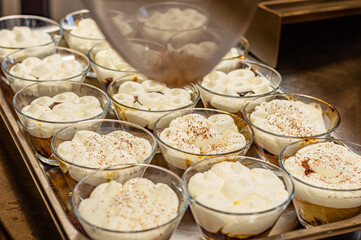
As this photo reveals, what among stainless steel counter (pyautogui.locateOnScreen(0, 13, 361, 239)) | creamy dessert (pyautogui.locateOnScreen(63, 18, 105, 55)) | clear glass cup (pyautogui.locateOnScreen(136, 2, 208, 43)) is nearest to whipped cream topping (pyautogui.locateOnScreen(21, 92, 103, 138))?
stainless steel counter (pyautogui.locateOnScreen(0, 13, 361, 239))

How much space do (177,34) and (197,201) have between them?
1.75ft

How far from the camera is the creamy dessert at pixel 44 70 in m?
1.77

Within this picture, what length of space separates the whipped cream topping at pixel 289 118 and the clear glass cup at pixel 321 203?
0.21m

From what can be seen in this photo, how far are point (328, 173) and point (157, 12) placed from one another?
0.80 meters

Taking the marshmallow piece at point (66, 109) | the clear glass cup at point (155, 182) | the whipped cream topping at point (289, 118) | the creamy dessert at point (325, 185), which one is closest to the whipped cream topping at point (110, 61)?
the marshmallow piece at point (66, 109)

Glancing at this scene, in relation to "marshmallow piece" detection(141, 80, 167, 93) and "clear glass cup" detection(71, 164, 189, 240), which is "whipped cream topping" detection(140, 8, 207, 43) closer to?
"clear glass cup" detection(71, 164, 189, 240)

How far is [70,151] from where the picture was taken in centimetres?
134

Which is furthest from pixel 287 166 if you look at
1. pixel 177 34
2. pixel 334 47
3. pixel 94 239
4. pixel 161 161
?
pixel 334 47

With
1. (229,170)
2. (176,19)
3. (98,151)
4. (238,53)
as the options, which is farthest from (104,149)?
(238,53)

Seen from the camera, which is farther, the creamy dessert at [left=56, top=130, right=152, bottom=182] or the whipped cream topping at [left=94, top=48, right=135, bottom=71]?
the whipped cream topping at [left=94, top=48, right=135, bottom=71]

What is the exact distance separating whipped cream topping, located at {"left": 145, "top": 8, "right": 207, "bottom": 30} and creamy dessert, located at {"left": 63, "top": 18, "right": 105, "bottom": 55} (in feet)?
4.56

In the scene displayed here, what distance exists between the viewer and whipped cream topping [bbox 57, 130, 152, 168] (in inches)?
51.0

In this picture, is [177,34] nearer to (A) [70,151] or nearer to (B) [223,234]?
(B) [223,234]

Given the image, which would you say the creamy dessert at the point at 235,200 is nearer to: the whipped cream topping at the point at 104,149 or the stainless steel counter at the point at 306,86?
the whipped cream topping at the point at 104,149
